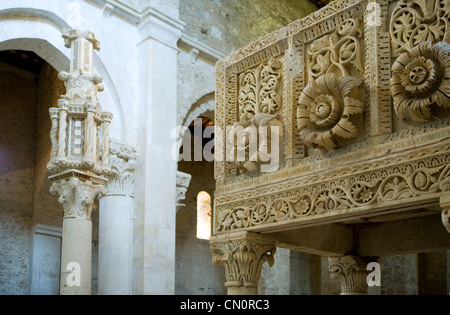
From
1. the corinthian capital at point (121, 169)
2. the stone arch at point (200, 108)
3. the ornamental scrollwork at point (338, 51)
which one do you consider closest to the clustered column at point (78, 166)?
the corinthian capital at point (121, 169)

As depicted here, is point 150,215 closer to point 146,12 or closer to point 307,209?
point 146,12

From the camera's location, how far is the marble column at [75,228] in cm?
817

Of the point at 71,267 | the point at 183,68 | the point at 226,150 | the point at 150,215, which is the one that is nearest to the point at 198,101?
the point at 183,68

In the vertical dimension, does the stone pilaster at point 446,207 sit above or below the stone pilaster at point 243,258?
above

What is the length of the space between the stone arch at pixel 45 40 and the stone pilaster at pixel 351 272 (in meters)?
6.06

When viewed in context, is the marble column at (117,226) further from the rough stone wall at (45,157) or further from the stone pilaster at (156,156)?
the rough stone wall at (45,157)

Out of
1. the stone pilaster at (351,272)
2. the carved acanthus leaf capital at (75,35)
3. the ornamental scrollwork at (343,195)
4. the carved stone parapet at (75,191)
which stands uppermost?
the carved acanthus leaf capital at (75,35)

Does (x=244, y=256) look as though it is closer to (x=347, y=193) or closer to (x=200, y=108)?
(x=347, y=193)

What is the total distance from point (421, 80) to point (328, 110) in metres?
0.83

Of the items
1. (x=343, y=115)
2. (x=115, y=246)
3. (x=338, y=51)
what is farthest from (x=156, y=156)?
(x=343, y=115)

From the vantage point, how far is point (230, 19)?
576 inches

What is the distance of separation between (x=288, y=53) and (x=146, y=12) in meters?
7.21

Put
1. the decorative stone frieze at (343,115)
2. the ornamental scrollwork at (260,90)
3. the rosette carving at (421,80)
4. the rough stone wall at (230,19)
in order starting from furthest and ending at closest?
the rough stone wall at (230,19)
the ornamental scrollwork at (260,90)
the decorative stone frieze at (343,115)
the rosette carving at (421,80)

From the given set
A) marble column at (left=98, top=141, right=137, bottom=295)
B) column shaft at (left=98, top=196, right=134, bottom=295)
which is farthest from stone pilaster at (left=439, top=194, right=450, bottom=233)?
column shaft at (left=98, top=196, right=134, bottom=295)
